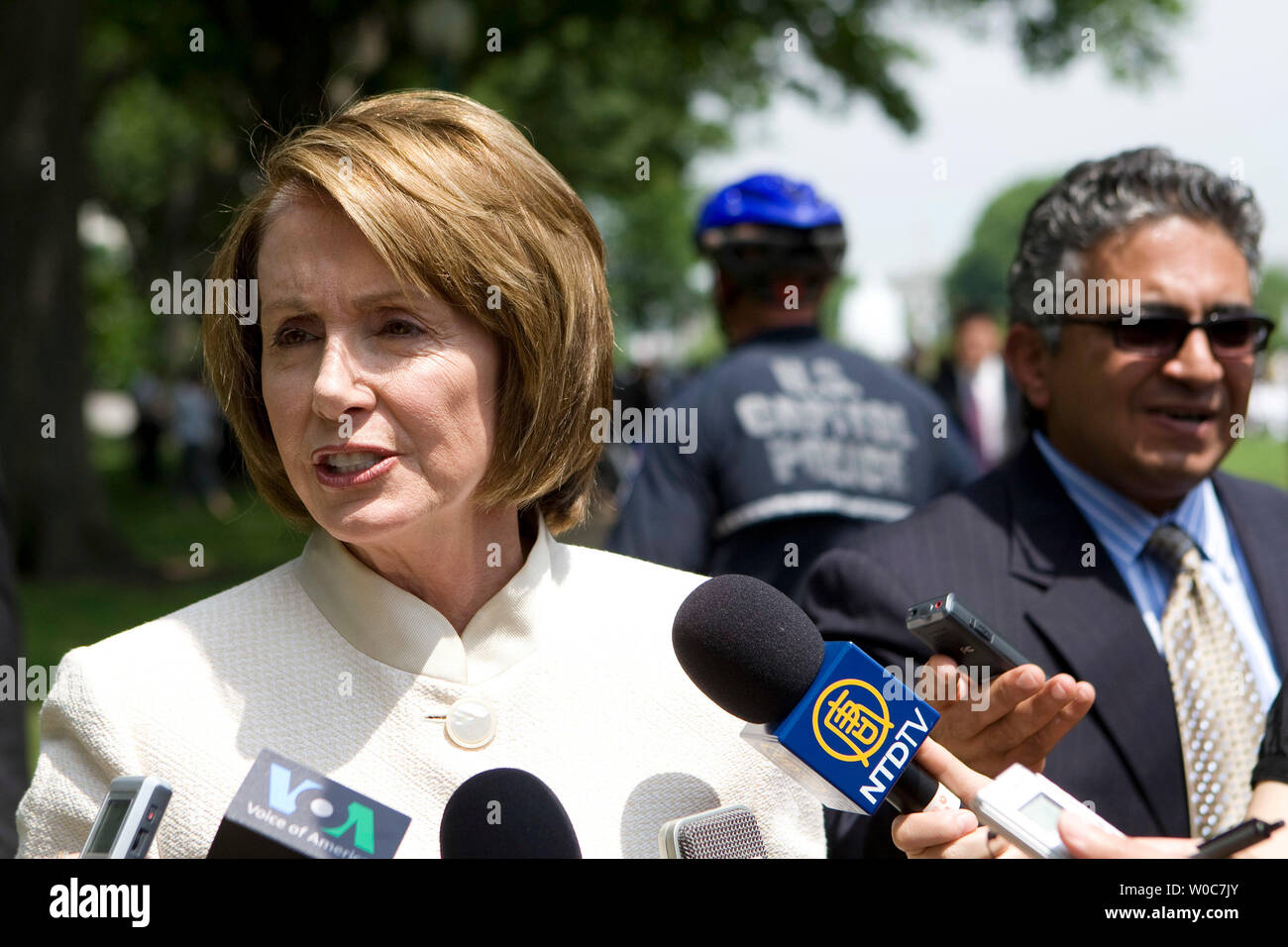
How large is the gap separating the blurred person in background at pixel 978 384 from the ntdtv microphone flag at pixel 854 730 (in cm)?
777

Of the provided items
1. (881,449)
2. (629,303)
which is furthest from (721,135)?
(881,449)

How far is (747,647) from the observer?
72.0 inches

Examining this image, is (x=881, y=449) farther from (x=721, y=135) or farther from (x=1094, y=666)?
(x=721, y=135)

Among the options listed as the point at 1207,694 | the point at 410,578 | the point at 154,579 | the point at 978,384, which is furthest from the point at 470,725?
the point at 154,579

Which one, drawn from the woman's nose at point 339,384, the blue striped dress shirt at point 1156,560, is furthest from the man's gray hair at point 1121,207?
the woman's nose at point 339,384

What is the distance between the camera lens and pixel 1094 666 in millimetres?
2672

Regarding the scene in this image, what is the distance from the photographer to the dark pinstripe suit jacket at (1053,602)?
260 centimetres

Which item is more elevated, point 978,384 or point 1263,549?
point 978,384

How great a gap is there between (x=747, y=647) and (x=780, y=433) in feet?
7.83

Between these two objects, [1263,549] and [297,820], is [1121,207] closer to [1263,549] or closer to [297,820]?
[1263,549]

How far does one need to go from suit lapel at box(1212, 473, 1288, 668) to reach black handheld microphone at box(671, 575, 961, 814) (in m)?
1.35

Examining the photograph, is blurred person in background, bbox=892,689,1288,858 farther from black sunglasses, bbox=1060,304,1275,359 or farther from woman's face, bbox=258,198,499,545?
black sunglasses, bbox=1060,304,1275,359

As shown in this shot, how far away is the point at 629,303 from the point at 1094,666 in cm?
5035

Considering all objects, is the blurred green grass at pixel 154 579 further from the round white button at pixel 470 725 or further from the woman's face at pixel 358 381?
the round white button at pixel 470 725
